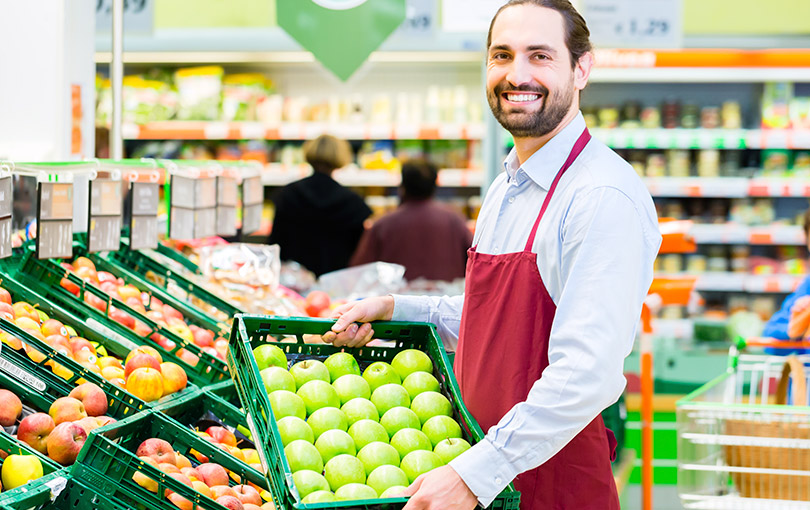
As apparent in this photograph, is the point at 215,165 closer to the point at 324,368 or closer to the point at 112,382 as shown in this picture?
the point at 112,382

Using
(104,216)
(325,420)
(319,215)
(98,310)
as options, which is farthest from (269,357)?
(319,215)

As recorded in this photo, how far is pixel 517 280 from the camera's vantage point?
172 cm

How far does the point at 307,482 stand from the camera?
1.51 metres

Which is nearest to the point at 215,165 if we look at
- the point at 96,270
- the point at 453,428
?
the point at 96,270

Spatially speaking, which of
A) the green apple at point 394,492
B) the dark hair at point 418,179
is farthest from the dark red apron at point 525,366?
the dark hair at point 418,179

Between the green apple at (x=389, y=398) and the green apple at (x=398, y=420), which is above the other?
the green apple at (x=389, y=398)

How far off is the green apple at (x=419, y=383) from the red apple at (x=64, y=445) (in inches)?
26.3

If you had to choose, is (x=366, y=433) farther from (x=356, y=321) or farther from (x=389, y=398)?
(x=356, y=321)

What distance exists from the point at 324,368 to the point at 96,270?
1.58 m

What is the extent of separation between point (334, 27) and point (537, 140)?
207 cm

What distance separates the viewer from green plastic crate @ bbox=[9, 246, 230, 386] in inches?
104

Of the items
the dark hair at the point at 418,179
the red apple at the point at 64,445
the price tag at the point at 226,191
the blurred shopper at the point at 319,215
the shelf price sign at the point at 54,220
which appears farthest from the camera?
the blurred shopper at the point at 319,215

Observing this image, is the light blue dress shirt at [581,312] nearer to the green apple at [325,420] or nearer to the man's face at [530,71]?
the man's face at [530,71]

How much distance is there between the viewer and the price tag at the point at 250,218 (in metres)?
3.91
